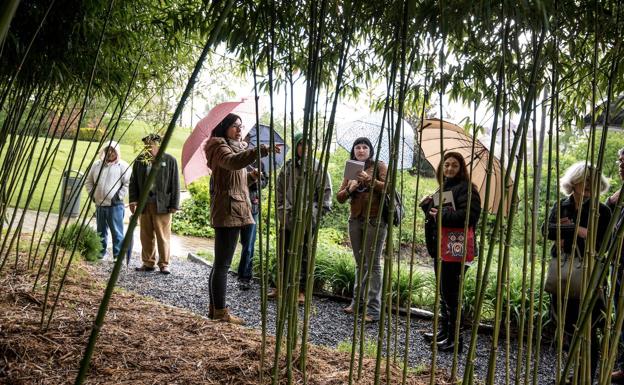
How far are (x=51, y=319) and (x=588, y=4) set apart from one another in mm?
2440

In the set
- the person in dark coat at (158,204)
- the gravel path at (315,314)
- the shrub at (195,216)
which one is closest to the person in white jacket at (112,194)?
the person in dark coat at (158,204)

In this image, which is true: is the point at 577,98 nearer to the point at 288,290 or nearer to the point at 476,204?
the point at 476,204

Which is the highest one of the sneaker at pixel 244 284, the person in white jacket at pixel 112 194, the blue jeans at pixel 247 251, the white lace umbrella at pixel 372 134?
the white lace umbrella at pixel 372 134

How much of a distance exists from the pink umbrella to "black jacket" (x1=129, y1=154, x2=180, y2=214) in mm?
474

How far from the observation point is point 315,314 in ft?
11.7

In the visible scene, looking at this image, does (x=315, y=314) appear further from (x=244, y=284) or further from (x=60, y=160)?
(x=60, y=160)

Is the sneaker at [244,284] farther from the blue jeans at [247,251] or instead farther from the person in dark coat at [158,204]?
the person in dark coat at [158,204]

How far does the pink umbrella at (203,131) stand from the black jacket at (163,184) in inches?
18.7

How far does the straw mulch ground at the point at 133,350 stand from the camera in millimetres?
1796

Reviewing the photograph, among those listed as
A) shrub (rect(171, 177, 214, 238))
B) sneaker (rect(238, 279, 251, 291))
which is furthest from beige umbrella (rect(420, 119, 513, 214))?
shrub (rect(171, 177, 214, 238))

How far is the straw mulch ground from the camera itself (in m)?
1.80

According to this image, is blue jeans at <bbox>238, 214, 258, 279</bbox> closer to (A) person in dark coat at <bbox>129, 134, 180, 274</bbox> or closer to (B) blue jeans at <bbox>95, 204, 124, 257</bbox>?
(A) person in dark coat at <bbox>129, 134, 180, 274</bbox>

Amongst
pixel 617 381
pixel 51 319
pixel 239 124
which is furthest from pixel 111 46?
pixel 617 381

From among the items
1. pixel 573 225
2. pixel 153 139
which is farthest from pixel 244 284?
pixel 573 225
